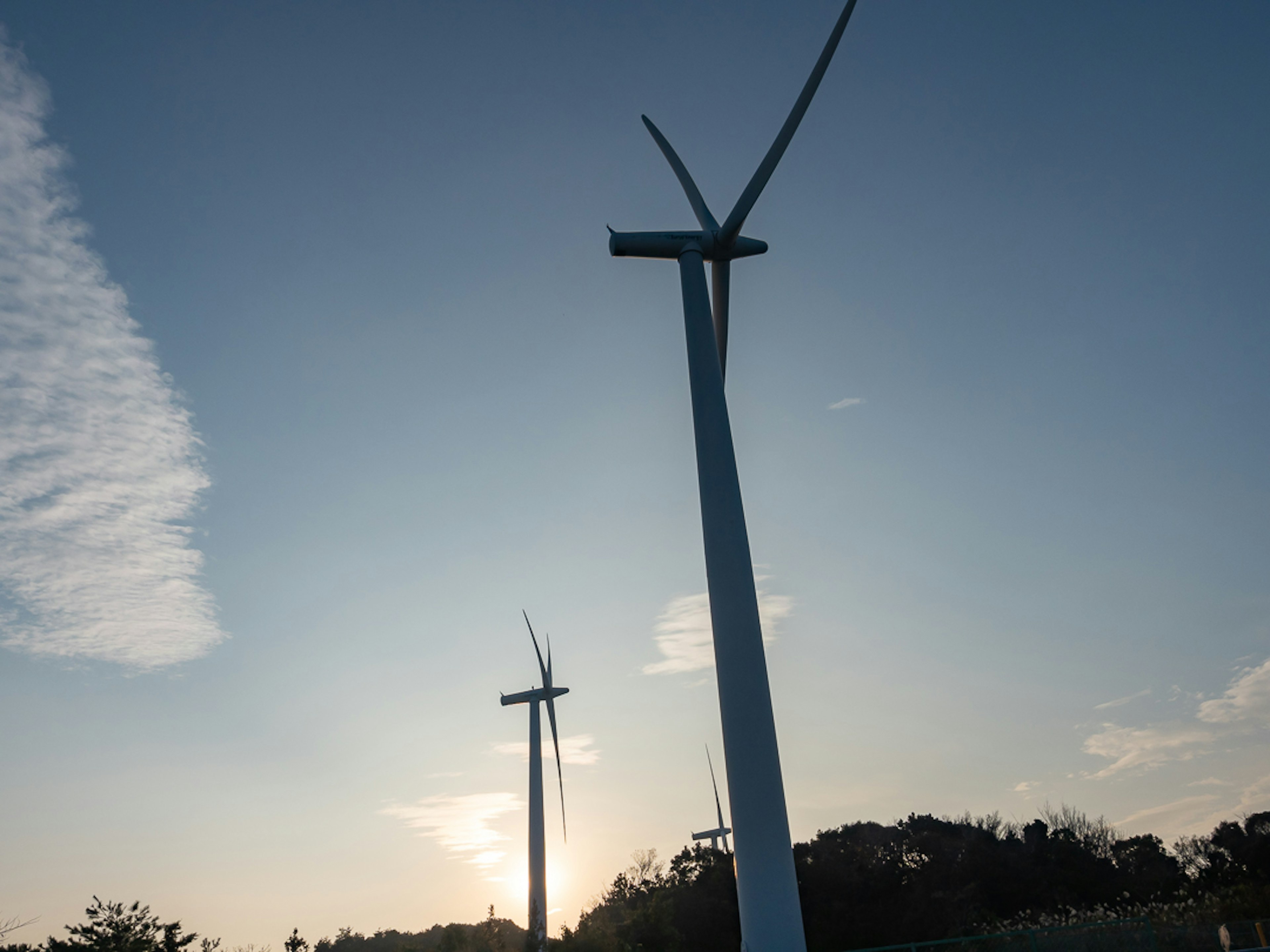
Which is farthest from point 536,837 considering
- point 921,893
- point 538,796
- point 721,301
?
point 721,301

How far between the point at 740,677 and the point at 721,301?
14.0 metres

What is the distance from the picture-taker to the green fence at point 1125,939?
21688mm

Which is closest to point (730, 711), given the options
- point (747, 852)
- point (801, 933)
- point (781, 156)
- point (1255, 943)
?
point (747, 852)

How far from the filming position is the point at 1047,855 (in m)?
67.0

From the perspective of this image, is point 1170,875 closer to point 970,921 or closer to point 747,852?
point 970,921

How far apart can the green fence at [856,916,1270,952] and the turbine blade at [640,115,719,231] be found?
2106cm

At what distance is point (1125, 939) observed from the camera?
82.7 ft

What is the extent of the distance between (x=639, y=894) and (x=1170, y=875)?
1901 inches

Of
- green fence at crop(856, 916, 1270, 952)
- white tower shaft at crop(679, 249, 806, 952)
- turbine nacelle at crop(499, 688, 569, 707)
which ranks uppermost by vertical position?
turbine nacelle at crop(499, 688, 569, 707)

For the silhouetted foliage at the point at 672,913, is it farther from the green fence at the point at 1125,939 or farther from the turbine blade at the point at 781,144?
the turbine blade at the point at 781,144

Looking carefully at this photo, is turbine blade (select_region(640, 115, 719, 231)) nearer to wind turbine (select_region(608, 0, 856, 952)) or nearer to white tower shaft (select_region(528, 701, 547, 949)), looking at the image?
wind turbine (select_region(608, 0, 856, 952))

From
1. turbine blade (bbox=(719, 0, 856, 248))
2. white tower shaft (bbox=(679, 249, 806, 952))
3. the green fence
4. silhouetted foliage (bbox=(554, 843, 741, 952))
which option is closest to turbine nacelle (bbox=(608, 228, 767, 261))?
turbine blade (bbox=(719, 0, 856, 248))

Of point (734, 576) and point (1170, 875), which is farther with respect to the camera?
point (1170, 875)

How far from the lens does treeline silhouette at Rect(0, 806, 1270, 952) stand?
1796 inches
